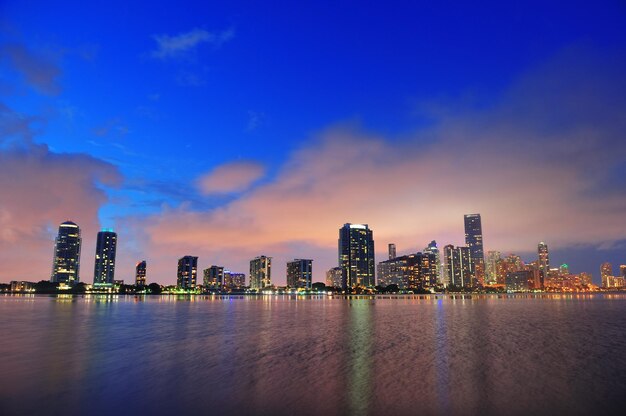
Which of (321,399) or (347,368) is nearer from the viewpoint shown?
(321,399)

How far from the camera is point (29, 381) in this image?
25203mm

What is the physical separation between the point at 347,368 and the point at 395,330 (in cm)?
2992

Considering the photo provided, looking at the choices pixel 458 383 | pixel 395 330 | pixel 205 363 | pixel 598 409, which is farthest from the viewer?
pixel 395 330

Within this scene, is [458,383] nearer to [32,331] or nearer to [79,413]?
[79,413]

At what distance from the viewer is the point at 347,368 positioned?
29781 millimetres

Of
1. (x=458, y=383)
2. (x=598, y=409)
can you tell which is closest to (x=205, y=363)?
(x=458, y=383)

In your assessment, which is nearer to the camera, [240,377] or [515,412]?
[515,412]

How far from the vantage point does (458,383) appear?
82.6 feet

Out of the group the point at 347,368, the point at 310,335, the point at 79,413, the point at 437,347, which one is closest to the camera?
the point at 79,413

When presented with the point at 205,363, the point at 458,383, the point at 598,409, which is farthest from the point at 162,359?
the point at 598,409

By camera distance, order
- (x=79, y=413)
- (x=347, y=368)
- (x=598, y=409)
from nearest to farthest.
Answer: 1. (x=79, y=413)
2. (x=598, y=409)
3. (x=347, y=368)

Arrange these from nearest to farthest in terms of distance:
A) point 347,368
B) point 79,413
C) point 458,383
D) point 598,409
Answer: point 79,413, point 598,409, point 458,383, point 347,368

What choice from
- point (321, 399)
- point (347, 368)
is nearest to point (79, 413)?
point (321, 399)

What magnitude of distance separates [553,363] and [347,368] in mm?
17345
